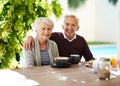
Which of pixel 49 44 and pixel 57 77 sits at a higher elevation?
pixel 49 44

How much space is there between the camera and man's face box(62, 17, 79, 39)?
10.0 feet

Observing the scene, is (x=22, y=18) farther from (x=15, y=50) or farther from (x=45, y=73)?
(x=45, y=73)

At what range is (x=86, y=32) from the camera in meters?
9.83

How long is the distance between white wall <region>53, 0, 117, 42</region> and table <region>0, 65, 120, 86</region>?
24.5 ft

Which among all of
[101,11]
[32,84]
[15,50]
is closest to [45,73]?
[32,84]

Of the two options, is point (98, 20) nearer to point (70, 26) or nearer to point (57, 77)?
point (70, 26)

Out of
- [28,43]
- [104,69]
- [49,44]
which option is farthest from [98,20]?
[104,69]

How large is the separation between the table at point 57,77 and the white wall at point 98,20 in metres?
7.47

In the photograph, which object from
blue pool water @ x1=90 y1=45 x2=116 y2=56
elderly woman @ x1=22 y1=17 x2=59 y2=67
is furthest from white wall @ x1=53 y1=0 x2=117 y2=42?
elderly woman @ x1=22 y1=17 x2=59 y2=67

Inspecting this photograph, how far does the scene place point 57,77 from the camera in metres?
2.09

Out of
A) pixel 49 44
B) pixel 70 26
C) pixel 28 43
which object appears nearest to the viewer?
pixel 28 43

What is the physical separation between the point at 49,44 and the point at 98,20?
7.74m

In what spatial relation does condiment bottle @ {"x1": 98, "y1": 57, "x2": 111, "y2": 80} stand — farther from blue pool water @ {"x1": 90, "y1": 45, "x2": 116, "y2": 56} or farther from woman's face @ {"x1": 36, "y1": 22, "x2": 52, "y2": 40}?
blue pool water @ {"x1": 90, "y1": 45, "x2": 116, "y2": 56}

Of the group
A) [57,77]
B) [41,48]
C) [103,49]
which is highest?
[41,48]
